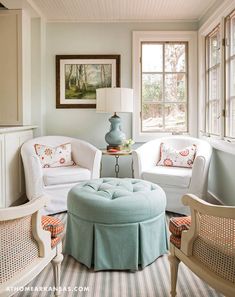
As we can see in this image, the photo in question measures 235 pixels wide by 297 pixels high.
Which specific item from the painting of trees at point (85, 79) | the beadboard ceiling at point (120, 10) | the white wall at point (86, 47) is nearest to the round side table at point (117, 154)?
the white wall at point (86, 47)

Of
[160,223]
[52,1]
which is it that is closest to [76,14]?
[52,1]

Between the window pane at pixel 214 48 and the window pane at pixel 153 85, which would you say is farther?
the window pane at pixel 153 85

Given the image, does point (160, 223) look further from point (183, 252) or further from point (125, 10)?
point (125, 10)

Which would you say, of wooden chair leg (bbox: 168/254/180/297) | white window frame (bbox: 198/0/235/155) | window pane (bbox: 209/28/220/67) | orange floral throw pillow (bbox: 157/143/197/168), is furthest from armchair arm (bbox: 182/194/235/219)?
window pane (bbox: 209/28/220/67)

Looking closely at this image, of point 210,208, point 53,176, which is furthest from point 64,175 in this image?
point 210,208

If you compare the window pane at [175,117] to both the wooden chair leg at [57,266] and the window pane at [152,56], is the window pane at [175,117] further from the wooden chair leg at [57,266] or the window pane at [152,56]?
the wooden chair leg at [57,266]

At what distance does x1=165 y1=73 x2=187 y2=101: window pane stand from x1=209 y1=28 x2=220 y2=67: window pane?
1.86 ft

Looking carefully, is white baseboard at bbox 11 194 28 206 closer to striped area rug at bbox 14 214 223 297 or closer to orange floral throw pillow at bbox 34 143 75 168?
orange floral throw pillow at bbox 34 143 75 168

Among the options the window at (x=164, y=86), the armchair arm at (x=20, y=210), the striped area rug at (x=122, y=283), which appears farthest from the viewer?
the window at (x=164, y=86)

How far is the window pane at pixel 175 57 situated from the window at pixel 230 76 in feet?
3.76

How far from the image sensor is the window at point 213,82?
362 centimetres

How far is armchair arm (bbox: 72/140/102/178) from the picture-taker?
359cm

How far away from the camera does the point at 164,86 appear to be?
14.5 ft

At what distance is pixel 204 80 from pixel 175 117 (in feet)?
2.15
